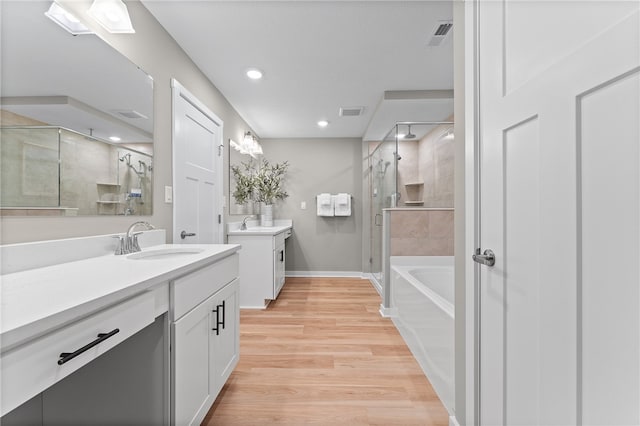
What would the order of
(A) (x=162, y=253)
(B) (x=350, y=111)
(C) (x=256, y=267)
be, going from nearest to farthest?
(A) (x=162, y=253)
(C) (x=256, y=267)
(B) (x=350, y=111)

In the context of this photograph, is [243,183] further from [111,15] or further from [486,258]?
[486,258]

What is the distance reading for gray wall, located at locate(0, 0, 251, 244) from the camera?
111cm

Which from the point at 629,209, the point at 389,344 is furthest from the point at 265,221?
the point at 629,209

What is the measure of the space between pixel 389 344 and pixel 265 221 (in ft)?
8.67

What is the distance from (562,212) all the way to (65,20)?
1.97 metres

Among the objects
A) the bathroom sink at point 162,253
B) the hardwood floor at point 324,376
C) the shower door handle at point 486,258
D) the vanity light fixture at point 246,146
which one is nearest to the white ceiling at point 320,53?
the vanity light fixture at point 246,146

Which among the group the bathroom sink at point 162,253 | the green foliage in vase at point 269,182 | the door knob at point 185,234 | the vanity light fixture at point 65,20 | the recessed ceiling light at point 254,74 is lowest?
the bathroom sink at point 162,253

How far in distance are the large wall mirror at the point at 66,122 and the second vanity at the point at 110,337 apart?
0.71ft

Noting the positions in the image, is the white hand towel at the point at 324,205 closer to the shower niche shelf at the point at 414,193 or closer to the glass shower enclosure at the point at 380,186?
the glass shower enclosure at the point at 380,186

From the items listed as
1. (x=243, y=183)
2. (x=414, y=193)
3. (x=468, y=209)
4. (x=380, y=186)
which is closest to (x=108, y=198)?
(x=468, y=209)

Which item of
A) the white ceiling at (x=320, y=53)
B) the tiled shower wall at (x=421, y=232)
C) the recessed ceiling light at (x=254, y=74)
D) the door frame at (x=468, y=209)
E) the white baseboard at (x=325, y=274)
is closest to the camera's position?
the door frame at (x=468, y=209)

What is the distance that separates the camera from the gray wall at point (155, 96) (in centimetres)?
111

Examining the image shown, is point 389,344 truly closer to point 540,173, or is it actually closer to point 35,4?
Result: point 540,173

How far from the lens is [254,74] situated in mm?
2551
